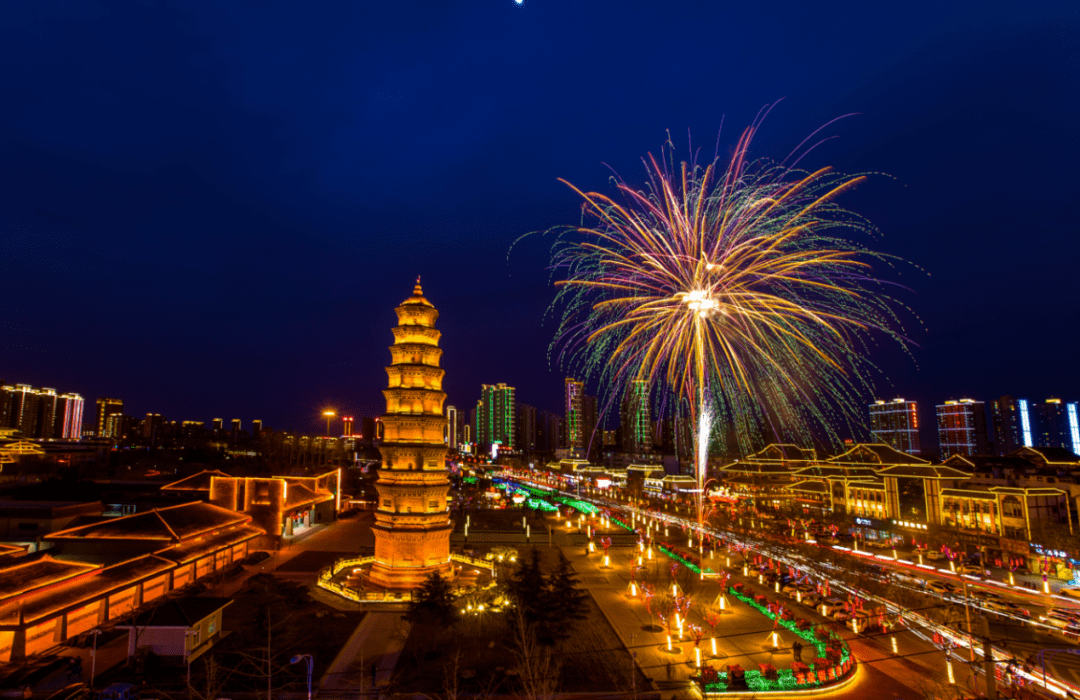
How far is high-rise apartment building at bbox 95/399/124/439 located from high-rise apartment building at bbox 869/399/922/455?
20479cm

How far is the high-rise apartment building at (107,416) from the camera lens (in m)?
172

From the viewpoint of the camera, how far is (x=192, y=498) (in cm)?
4266

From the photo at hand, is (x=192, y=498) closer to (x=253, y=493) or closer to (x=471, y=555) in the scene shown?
(x=253, y=493)

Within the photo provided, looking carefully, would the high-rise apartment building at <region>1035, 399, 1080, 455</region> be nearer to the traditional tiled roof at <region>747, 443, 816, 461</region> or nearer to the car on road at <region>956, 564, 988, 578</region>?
the traditional tiled roof at <region>747, 443, 816, 461</region>

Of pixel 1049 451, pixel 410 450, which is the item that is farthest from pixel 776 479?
pixel 410 450

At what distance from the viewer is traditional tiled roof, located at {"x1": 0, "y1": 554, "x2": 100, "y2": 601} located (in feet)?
60.5

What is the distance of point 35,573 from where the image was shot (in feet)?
65.0

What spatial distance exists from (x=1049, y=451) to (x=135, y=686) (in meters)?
65.8

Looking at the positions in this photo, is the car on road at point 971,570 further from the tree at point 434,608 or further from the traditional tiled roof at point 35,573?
the traditional tiled roof at point 35,573

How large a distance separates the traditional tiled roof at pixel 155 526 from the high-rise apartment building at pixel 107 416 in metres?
177

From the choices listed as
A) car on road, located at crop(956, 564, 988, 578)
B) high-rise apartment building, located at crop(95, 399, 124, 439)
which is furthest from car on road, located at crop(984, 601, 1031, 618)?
high-rise apartment building, located at crop(95, 399, 124, 439)

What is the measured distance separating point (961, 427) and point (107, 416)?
8991 inches

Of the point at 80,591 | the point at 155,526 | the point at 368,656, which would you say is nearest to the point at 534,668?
the point at 368,656

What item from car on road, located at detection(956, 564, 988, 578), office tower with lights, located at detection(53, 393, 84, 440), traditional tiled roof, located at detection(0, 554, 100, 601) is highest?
office tower with lights, located at detection(53, 393, 84, 440)
